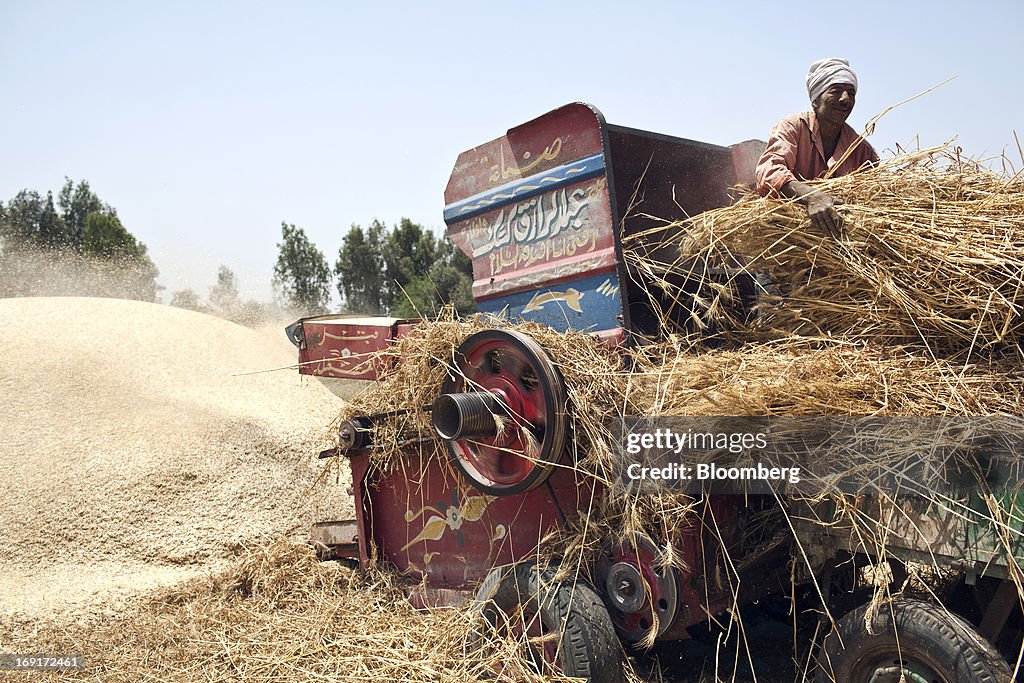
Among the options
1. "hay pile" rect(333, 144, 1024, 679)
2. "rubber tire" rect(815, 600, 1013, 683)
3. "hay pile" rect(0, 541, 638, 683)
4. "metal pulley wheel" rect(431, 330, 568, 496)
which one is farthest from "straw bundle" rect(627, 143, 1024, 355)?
"hay pile" rect(0, 541, 638, 683)

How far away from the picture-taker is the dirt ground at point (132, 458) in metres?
5.69

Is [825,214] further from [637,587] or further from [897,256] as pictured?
[637,587]

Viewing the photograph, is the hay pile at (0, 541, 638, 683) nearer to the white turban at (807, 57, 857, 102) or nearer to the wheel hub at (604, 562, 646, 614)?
the wheel hub at (604, 562, 646, 614)

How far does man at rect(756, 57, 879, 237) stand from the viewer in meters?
3.68

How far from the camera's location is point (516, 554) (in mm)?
3646

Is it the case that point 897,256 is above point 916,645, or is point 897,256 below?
above

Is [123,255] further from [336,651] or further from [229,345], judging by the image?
[336,651]

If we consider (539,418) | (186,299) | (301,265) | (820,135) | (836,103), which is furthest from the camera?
(301,265)

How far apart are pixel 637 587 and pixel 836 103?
231cm

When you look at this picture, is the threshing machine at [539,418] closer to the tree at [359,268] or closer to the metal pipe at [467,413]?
the metal pipe at [467,413]

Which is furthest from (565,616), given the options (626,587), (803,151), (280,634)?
(803,151)

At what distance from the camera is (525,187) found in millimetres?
4027

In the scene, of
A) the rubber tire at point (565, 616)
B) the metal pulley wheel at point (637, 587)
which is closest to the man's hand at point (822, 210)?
the metal pulley wheel at point (637, 587)

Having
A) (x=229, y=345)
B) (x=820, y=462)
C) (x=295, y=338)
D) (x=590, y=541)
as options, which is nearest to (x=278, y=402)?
(x=229, y=345)
